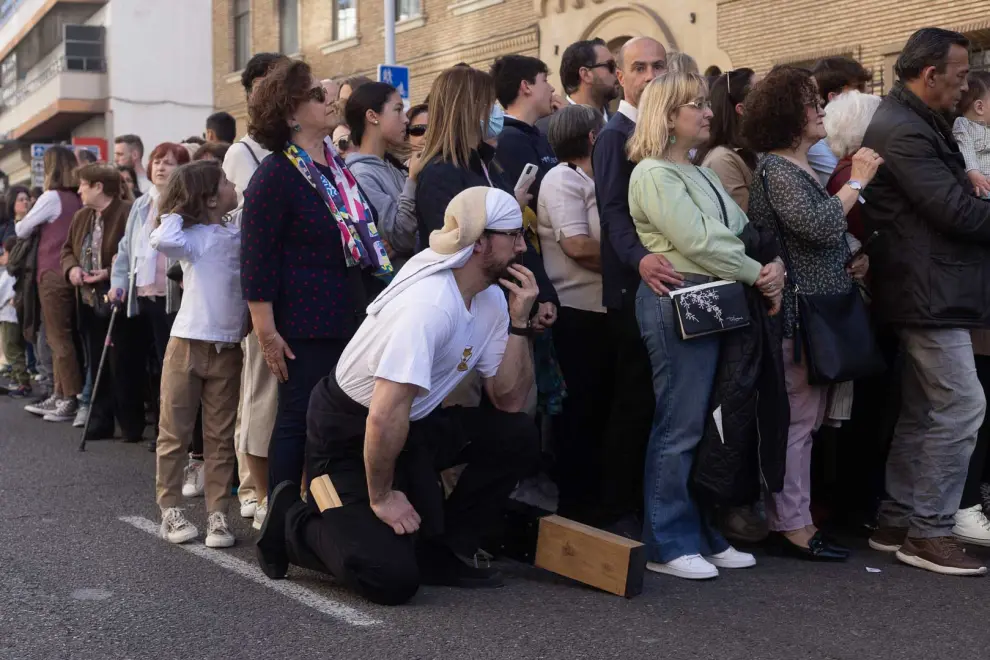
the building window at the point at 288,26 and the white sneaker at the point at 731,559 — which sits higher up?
the building window at the point at 288,26

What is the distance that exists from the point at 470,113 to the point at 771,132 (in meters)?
1.26

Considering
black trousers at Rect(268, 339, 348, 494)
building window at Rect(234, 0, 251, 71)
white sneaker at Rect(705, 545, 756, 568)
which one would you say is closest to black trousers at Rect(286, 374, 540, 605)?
black trousers at Rect(268, 339, 348, 494)

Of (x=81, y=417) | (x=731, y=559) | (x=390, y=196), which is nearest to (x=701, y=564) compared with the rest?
(x=731, y=559)

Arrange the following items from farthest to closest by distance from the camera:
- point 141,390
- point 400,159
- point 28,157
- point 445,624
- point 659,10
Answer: point 28,157
point 659,10
point 141,390
point 400,159
point 445,624

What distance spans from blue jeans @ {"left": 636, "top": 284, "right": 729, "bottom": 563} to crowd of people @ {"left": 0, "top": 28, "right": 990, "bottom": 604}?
0.5 inches

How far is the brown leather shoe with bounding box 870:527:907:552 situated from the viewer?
5.89 m

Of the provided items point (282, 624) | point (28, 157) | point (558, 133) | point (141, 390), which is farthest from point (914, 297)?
point (28, 157)

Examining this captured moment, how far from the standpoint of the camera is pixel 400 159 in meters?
6.52

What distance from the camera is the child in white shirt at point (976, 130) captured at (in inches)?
234

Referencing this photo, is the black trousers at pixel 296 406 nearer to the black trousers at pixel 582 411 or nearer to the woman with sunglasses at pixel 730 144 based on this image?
the black trousers at pixel 582 411

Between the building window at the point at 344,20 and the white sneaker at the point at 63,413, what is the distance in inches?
562

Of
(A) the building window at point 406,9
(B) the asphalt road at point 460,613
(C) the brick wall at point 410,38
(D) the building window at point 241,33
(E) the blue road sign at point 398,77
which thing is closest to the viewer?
(B) the asphalt road at point 460,613

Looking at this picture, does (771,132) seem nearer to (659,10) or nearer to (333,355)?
(333,355)

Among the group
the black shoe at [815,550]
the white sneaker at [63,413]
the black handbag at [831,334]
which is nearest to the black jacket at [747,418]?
the black handbag at [831,334]
